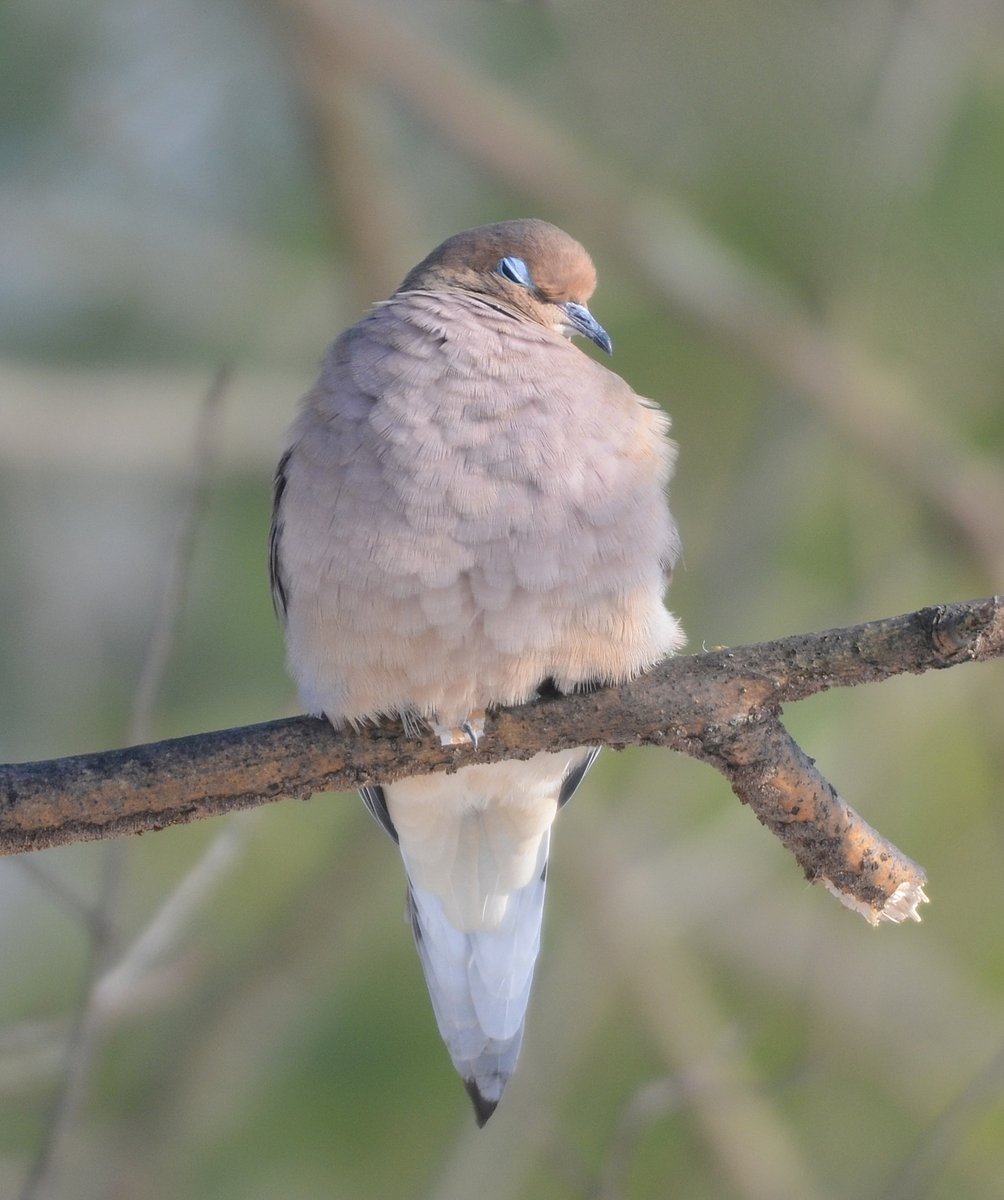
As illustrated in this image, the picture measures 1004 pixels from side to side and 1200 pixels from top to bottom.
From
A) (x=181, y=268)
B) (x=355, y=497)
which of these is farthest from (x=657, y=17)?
(x=355, y=497)

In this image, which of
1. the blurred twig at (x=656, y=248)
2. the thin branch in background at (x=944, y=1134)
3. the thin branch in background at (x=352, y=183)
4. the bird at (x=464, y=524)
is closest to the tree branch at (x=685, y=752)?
the bird at (x=464, y=524)

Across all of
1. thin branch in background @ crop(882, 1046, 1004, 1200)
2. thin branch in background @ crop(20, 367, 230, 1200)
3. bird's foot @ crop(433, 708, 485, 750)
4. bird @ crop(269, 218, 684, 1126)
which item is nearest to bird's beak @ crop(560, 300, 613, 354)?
bird @ crop(269, 218, 684, 1126)

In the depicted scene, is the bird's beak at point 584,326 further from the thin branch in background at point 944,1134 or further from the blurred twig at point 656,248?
the thin branch in background at point 944,1134

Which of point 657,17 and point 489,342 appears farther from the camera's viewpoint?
point 657,17

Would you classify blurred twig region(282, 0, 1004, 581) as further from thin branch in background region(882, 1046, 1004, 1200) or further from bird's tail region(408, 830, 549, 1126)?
bird's tail region(408, 830, 549, 1126)

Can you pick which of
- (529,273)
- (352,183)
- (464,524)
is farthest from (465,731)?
(352,183)

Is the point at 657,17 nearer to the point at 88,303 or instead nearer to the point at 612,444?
the point at 88,303

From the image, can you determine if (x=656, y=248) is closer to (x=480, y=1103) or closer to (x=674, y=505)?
(x=674, y=505)
